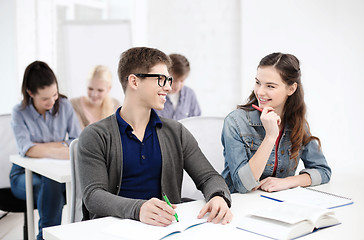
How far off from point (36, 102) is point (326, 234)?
5.90 ft

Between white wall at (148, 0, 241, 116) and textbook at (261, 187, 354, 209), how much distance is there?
2712mm

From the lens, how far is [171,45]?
4488 millimetres

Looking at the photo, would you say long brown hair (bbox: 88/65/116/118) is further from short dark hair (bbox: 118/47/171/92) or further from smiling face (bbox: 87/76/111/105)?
short dark hair (bbox: 118/47/171/92)

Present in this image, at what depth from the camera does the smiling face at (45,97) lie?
7.61 feet

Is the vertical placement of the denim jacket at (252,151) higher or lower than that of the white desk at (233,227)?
higher

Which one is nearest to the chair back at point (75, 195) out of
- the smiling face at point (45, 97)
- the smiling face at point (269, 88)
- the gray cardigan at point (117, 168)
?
the gray cardigan at point (117, 168)

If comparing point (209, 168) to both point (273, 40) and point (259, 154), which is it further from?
point (273, 40)

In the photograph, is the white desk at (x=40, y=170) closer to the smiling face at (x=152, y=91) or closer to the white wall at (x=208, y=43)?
the smiling face at (x=152, y=91)

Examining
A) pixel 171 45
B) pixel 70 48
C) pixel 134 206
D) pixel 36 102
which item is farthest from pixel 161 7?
pixel 134 206

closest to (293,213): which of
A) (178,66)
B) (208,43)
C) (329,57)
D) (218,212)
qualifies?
(218,212)

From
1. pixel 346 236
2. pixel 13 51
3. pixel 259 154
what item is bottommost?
pixel 346 236

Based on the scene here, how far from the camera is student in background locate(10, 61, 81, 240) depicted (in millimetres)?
2211

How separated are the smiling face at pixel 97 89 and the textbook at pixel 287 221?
2.02 metres

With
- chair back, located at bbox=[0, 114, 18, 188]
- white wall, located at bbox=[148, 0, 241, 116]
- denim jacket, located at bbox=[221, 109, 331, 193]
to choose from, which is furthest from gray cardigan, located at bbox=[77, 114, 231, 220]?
white wall, located at bbox=[148, 0, 241, 116]
